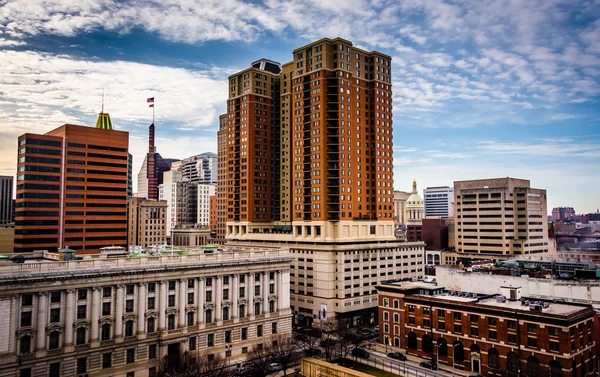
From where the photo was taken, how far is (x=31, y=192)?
15125cm

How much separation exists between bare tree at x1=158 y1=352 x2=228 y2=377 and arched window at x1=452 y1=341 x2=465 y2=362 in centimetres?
4314

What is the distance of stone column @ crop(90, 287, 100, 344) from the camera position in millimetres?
72875

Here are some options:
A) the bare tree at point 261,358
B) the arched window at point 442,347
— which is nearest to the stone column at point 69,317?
the bare tree at point 261,358

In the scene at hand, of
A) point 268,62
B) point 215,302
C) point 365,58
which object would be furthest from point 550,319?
point 268,62

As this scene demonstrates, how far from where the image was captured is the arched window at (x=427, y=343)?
9075 cm

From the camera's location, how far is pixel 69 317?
231ft

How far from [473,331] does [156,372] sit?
5784 cm

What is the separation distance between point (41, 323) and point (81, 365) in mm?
9675

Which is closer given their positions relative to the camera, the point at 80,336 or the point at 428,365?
the point at 80,336

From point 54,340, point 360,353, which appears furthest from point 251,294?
point 54,340

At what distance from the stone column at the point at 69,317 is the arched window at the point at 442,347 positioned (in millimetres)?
66058

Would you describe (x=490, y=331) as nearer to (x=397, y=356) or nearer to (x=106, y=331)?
(x=397, y=356)

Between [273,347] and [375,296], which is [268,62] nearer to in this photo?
[375,296]

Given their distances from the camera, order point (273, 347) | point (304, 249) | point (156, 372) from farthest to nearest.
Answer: point (304, 249), point (273, 347), point (156, 372)
